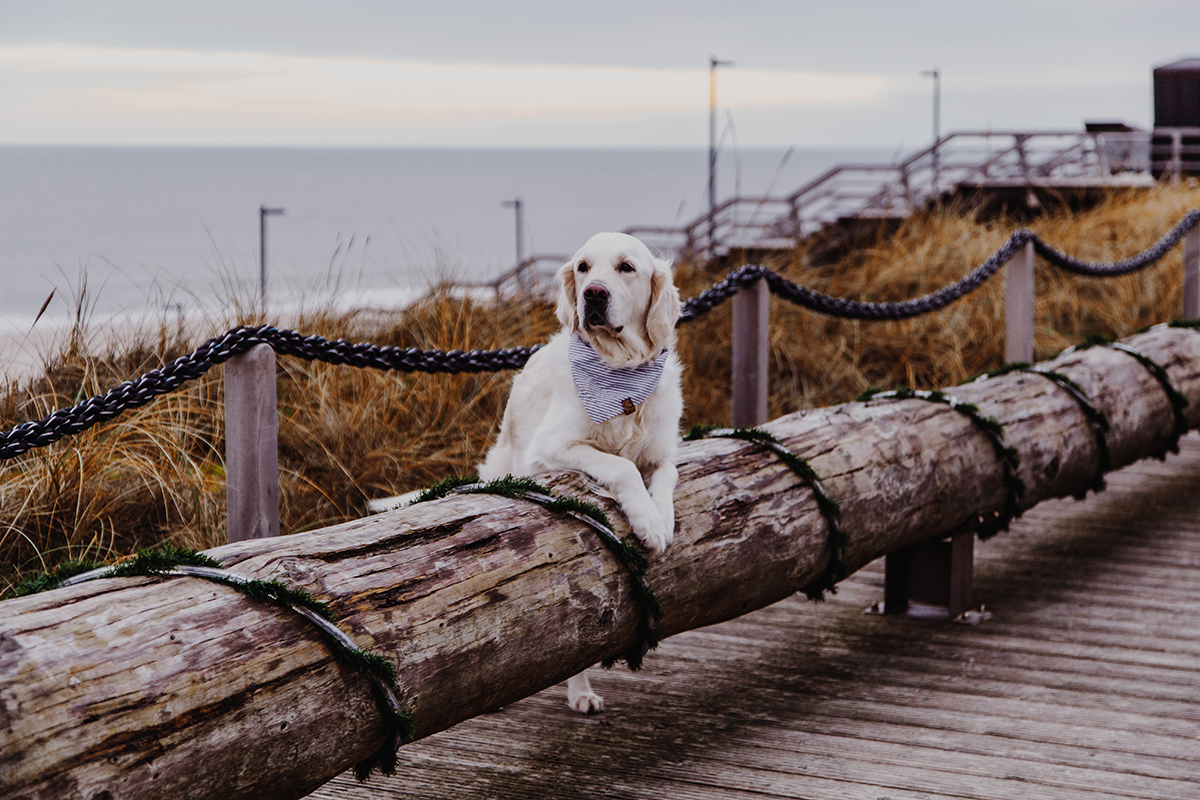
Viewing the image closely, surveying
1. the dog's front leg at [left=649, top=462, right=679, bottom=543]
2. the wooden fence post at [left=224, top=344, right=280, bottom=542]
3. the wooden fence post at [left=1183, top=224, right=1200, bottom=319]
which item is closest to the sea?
the wooden fence post at [left=224, top=344, right=280, bottom=542]

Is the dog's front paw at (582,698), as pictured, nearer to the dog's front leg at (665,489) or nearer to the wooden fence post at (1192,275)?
the dog's front leg at (665,489)

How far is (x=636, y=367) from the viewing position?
3221mm

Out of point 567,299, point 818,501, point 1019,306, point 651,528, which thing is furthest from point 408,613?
point 1019,306

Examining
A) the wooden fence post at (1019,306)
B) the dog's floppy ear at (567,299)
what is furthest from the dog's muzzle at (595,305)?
the wooden fence post at (1019,306)

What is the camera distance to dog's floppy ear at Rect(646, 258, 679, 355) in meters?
3.26

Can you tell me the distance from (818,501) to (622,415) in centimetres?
87

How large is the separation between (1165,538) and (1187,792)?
3.05 m

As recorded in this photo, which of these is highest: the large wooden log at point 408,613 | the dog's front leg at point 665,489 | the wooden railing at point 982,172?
the wooden railing at point 982,172

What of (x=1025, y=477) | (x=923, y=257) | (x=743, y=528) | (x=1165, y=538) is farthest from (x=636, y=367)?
(x=923, y=257)

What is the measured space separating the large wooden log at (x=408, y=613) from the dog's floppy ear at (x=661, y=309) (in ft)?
1.41

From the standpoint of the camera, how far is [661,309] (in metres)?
3.27

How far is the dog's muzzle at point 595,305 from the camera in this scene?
3.08m

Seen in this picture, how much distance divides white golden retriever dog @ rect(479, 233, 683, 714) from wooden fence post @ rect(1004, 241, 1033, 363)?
12.2 ft

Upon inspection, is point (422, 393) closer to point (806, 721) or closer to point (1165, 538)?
point (806, 721)
